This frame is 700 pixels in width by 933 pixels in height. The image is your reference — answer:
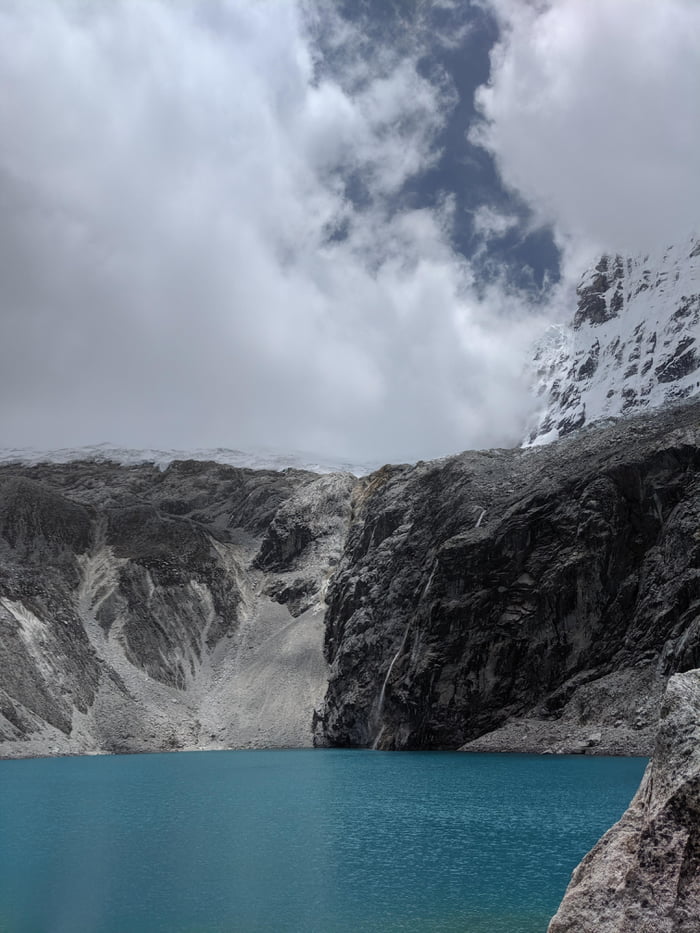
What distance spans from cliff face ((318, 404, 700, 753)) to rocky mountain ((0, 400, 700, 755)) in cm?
20

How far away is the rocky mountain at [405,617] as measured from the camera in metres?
79.2

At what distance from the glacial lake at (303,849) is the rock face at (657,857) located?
1021cm

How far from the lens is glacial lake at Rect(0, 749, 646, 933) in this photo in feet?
69.7

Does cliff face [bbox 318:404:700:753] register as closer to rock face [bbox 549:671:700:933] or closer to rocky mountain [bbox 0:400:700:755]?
rocky mountain [bbox 0:400:700:755]

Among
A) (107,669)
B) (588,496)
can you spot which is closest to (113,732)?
(107,669)

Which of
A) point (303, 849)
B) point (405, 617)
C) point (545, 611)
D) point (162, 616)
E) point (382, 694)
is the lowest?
point (303, 849)

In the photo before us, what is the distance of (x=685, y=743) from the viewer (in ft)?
32.9

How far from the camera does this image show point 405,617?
96812 mm

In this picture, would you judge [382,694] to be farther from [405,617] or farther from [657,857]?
[657,857]

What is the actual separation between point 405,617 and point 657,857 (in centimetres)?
8816

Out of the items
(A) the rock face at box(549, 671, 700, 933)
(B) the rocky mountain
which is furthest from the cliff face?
(A) the rock face at box(549, 671, 700, 933)

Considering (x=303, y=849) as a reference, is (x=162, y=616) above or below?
above

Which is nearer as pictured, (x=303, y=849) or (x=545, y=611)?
(x=303, y=849)

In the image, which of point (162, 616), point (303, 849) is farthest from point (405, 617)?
point (303, 849)
